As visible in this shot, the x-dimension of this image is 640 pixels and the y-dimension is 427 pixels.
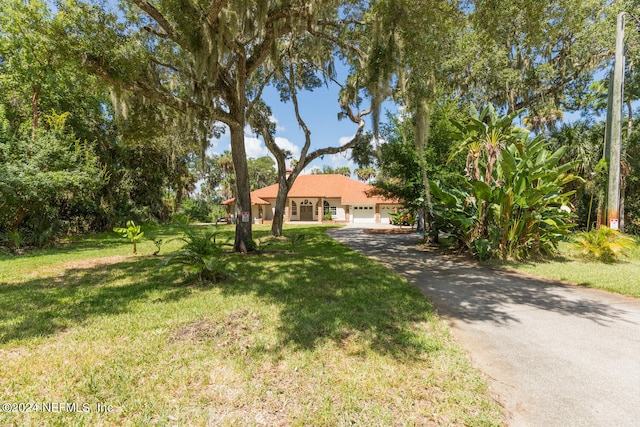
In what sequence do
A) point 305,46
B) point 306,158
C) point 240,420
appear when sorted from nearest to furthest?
point 240,420
point 305,46
point 306,158

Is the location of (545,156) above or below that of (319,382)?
above

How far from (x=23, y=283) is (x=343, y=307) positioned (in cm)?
683

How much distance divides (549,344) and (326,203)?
27.6 meters

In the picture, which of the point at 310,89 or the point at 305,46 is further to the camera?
the point at 310,89

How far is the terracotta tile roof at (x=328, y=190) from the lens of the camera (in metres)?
29.5

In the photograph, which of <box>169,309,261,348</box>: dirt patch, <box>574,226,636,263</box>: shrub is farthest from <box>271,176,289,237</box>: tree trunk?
<box>574,226,636,263</box>: shrub

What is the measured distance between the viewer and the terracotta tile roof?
2952cm

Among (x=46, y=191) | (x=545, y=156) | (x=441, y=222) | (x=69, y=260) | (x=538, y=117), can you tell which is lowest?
(x=69, y=260)

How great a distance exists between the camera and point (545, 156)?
8.09 metres

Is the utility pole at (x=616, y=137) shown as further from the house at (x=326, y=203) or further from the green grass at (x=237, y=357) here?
the house at (x=326, y=203)

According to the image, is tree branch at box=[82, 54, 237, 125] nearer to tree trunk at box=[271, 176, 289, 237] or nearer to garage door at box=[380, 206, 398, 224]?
tree trunk at box=[271, 176, 289, 237]

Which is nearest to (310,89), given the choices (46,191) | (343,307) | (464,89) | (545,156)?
(464,89)

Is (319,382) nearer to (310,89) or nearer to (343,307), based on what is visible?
(343,307)

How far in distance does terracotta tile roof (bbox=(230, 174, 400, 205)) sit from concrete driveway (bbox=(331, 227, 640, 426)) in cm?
2349
